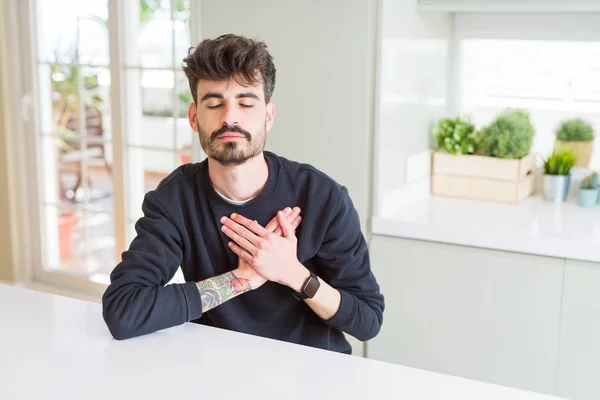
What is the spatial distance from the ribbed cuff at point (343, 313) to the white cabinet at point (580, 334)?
103 cm

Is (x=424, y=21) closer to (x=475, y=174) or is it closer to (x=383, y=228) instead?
(x=475, y=174)

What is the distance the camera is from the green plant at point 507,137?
3090mm

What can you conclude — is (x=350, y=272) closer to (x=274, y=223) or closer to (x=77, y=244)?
(x=274, y=223)

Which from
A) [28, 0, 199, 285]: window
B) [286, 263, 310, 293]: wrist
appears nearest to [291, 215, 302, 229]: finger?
[286, 263, 310, 293]: wrist

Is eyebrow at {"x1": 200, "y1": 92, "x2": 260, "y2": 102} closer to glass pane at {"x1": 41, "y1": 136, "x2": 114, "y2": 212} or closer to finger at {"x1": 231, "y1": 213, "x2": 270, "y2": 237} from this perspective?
finger at {"x1": 231, "y1": 213, "x2": 270, "y2": 237}

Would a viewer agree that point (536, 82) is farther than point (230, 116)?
Yes

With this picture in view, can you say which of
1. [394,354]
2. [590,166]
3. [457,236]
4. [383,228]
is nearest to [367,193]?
[383,228]

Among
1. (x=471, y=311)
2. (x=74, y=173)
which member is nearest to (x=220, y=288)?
(x=471, y=311)

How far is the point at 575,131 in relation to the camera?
3193mm

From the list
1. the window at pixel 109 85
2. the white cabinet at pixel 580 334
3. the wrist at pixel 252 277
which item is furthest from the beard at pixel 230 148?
the window at pixel 109 85

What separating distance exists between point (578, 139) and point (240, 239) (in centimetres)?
188

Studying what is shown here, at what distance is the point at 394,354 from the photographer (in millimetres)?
2957

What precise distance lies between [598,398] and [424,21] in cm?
149

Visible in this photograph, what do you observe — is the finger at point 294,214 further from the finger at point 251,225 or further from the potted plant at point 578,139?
the potted plant at point 578,139
